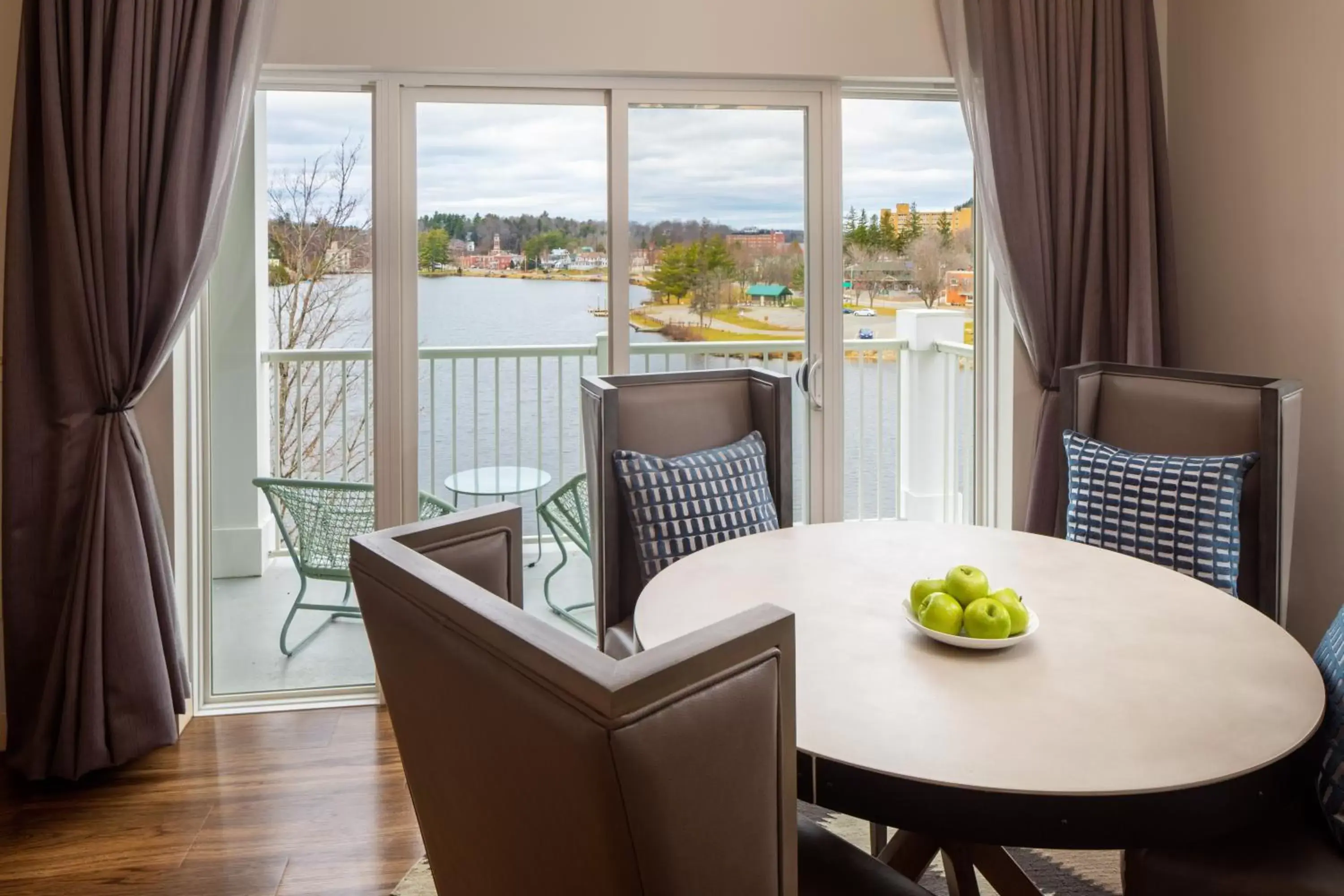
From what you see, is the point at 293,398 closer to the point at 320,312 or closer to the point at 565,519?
the point at 320,312

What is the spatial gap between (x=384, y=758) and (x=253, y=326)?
140 cm

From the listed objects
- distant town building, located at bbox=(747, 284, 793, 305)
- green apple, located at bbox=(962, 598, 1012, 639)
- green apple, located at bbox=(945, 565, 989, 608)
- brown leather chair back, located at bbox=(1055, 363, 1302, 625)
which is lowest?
green apple, located at bbox=(962, 598, 1012, 639)

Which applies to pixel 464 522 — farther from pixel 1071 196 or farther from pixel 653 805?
pixel 1071 196

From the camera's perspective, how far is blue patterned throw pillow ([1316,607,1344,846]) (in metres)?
1.36

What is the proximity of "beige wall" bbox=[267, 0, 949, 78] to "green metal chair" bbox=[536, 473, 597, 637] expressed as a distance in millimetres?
1337

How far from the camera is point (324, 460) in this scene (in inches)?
124

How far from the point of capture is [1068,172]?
10.2 ft

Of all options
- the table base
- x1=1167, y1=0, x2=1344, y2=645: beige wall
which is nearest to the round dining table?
the table base

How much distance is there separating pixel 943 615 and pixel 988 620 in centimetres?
7

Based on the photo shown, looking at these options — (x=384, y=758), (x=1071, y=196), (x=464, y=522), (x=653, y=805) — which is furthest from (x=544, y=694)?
(x=1071, y=196)

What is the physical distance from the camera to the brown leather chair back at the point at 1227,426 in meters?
2.27

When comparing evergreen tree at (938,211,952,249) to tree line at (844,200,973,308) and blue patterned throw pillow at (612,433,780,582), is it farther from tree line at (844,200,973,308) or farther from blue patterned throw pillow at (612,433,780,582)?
blue patterned throw pillow at (612,433,780,582)

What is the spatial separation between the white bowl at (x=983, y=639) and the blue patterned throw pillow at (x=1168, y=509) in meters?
0.97

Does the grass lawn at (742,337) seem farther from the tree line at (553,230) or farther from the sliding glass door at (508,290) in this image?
the tree line at (553,230)
